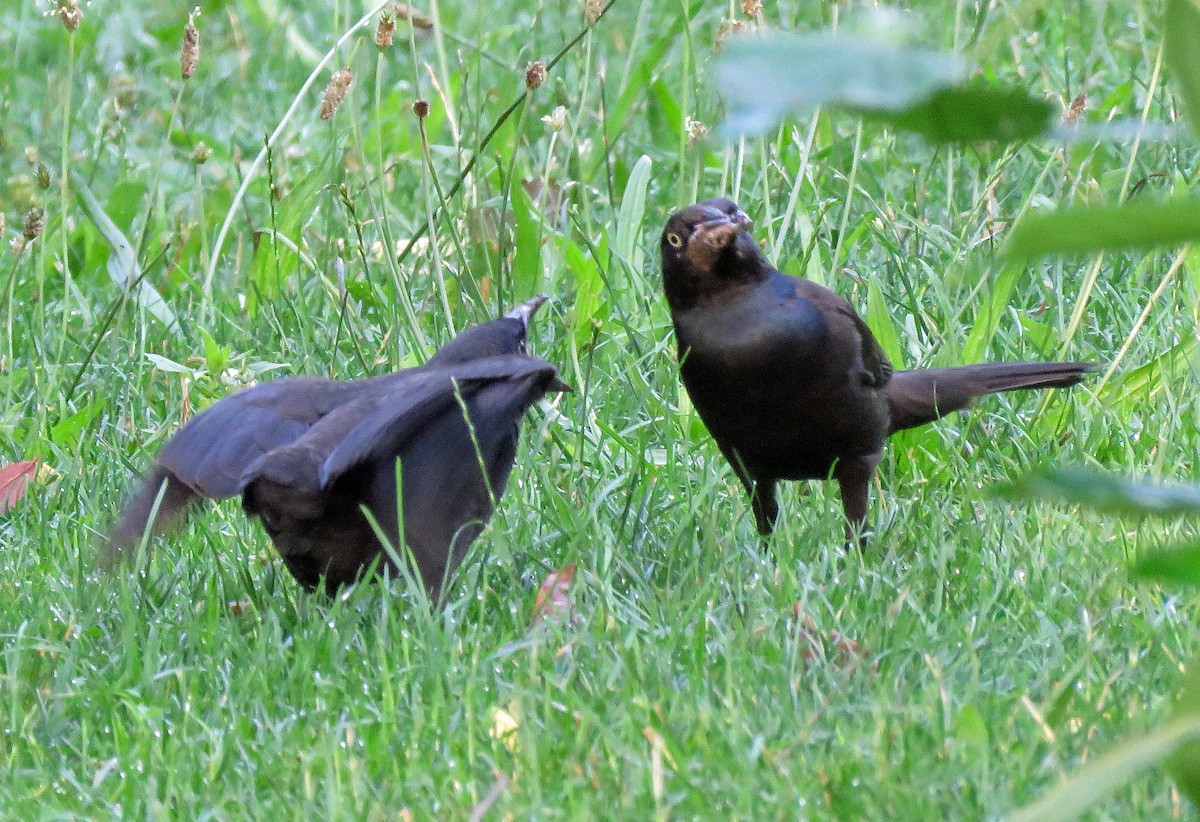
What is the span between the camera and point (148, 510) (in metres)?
3.53

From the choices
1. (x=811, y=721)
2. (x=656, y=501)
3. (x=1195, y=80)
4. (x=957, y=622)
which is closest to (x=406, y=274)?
(x=656, y=501)

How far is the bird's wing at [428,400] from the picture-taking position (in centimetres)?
315

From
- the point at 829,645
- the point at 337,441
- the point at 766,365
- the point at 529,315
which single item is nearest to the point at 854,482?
the point at 766,365

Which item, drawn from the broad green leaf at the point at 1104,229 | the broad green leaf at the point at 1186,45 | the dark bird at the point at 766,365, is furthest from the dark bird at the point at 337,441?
the broad green leaf at the point at 1104,229

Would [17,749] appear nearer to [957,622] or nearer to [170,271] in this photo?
[957,622]

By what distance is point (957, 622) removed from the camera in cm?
313

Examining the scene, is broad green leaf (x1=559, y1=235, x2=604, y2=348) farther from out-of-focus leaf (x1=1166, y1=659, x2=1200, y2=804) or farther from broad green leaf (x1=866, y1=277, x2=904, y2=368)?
out-of-focus leaf (x1=1166, y1=659, x2=1200, y2=804)

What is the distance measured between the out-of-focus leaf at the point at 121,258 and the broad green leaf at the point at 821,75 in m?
4.22

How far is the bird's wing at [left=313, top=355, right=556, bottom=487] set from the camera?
315 cm

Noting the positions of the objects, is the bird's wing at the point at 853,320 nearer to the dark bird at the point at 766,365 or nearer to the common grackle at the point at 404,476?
the dark bird at the point at 766,365

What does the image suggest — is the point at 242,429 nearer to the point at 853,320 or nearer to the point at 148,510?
the point at 148,510

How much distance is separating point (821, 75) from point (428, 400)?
7.53 ft

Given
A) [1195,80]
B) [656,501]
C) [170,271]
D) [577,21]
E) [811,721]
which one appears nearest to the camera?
[1195,80]

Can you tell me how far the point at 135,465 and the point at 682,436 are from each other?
1.38m
